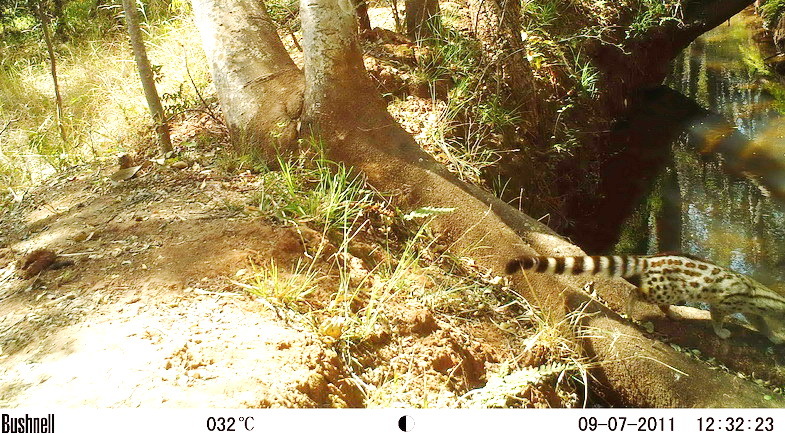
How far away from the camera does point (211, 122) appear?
5266mm

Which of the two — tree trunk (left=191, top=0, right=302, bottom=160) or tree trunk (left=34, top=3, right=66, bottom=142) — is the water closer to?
tree trunk (left=191, top=0, right=302, bottom=160)

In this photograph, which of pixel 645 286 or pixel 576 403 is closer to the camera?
pixel 576 403

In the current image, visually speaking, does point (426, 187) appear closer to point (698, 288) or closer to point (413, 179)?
point (413, 179)

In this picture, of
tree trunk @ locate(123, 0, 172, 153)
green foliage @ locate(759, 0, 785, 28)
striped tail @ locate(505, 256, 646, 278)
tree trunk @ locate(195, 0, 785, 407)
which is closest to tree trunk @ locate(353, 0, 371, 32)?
tree trunk @ locate(195, 0, 785, 407)

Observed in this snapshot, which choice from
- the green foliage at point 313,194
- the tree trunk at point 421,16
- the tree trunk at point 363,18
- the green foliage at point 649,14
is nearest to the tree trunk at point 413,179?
the green foliage at point 313,194

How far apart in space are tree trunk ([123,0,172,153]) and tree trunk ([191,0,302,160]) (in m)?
0.46

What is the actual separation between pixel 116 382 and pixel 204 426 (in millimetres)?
527

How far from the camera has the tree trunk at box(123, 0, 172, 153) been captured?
4.54 metres

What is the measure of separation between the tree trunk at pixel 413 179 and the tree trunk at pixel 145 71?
3.79 ft

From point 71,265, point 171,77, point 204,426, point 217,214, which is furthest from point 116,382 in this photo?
point 171,77

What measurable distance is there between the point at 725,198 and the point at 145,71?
19.3 feet

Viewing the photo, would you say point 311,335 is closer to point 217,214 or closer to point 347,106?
point 217,214

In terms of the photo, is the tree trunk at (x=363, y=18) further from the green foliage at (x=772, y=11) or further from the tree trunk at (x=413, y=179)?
the green foliage at (x=772, y=11)

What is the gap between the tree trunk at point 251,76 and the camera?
4535mm
